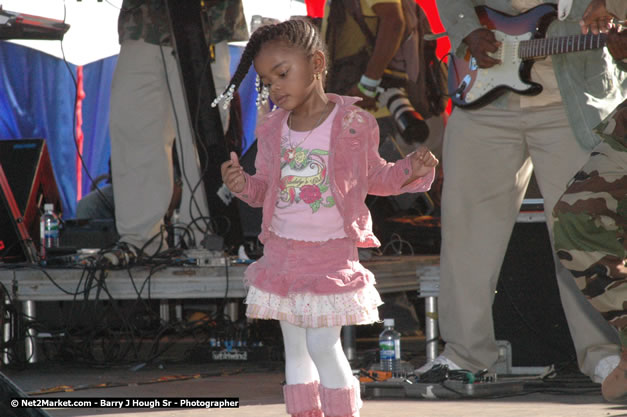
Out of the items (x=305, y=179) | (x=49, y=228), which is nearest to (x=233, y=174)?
(x=305, y=179)

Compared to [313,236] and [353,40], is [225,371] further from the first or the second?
[353,40]

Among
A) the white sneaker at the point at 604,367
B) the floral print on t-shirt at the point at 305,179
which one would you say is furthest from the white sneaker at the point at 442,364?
the floral print on t-shirt at the point at 305,179

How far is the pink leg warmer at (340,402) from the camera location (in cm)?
313

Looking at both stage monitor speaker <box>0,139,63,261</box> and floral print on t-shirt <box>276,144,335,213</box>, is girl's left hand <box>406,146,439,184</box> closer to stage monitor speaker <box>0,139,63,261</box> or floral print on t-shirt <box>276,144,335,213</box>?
floral print on t-shirt <box>276,144,335,213</box>

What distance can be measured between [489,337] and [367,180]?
125cm

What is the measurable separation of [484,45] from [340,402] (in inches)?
65.0

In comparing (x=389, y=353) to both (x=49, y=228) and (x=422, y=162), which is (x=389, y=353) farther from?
(x=49, y=228)

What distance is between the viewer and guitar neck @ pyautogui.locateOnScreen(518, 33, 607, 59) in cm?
393

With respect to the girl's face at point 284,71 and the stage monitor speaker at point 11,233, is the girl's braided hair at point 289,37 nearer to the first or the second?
the girl's face at point 284,71

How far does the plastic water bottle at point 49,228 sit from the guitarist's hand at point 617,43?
11.7 ft

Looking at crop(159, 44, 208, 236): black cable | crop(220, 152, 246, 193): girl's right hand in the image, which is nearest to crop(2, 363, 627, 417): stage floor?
crop(220, 152, 246, 193): girl's right hand

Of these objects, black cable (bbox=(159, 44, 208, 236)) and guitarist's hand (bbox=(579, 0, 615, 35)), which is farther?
black cable (bbox=(159, 44, 208, 236))

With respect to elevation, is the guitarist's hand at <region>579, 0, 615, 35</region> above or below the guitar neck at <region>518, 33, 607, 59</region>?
above

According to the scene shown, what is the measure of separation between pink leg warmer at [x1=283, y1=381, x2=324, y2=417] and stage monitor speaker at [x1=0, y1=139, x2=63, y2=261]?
3.25m
